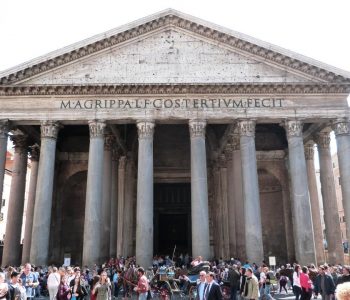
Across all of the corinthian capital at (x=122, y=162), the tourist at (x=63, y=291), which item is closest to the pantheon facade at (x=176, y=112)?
the corinthian capital at (x=122, y=162)

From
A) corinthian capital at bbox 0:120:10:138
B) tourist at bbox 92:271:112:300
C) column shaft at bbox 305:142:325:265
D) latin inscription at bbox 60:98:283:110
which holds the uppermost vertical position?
latin inscription at bbox 60:98:283:110

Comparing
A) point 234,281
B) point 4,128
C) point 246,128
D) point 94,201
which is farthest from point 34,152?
point 234,281

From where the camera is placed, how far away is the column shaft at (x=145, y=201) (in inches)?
610

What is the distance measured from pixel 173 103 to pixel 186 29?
3923 millimetres

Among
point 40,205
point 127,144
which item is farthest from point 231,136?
point 40,205

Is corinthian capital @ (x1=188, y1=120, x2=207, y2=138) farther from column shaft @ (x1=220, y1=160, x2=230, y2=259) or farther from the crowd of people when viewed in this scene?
column shaft @ (x1=220, y1=160, x2=230, y2=259)

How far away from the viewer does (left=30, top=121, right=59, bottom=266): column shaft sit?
15734mm

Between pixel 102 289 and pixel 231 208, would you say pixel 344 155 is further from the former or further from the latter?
pixel 102 289

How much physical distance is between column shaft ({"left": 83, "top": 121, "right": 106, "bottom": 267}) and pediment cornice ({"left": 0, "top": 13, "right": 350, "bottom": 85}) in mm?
3409

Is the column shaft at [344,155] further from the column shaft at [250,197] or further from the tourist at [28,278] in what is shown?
the tourist at [28,278]

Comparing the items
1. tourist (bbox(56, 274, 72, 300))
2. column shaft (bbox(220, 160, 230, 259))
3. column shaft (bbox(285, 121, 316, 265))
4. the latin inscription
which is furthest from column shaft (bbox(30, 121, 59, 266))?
column shaft (bbox(285, 121, 316, 265))

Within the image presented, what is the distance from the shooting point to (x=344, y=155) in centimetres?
1686

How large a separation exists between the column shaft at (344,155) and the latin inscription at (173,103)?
2.86 meters

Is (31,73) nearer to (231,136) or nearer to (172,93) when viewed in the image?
(172,93)
